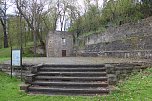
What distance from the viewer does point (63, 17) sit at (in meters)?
44.9

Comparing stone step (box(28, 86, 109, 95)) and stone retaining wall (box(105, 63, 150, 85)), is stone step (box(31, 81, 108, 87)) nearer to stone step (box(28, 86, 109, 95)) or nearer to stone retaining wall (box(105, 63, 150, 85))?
stone step (box(28, 86, 109, 95))

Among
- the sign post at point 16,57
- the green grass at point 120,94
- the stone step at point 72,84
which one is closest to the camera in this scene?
the green grass at point 120,94

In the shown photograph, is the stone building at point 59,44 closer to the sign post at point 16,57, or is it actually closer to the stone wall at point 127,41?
the stone wall at point 127,41

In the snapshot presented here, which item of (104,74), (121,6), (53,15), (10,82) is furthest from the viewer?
(53,15)

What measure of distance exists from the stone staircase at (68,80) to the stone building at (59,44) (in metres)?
26.0

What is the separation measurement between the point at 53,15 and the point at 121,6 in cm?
1452

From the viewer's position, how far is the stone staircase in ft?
28.7

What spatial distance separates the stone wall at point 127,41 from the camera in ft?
50.9

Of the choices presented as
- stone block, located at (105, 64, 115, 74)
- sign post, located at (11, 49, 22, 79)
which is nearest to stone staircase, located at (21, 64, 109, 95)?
stone block, located at (105, 64, 115, 74)

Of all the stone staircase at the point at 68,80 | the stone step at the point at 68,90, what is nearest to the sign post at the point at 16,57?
the stone staircase at the point at 68,80

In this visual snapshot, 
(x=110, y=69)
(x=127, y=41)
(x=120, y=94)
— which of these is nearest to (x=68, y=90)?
(x=120, y=94)

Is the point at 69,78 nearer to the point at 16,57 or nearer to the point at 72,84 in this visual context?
the point at 72,84

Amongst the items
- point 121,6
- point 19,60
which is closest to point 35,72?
point 19,60

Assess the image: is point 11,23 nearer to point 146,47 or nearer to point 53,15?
point 53,15
